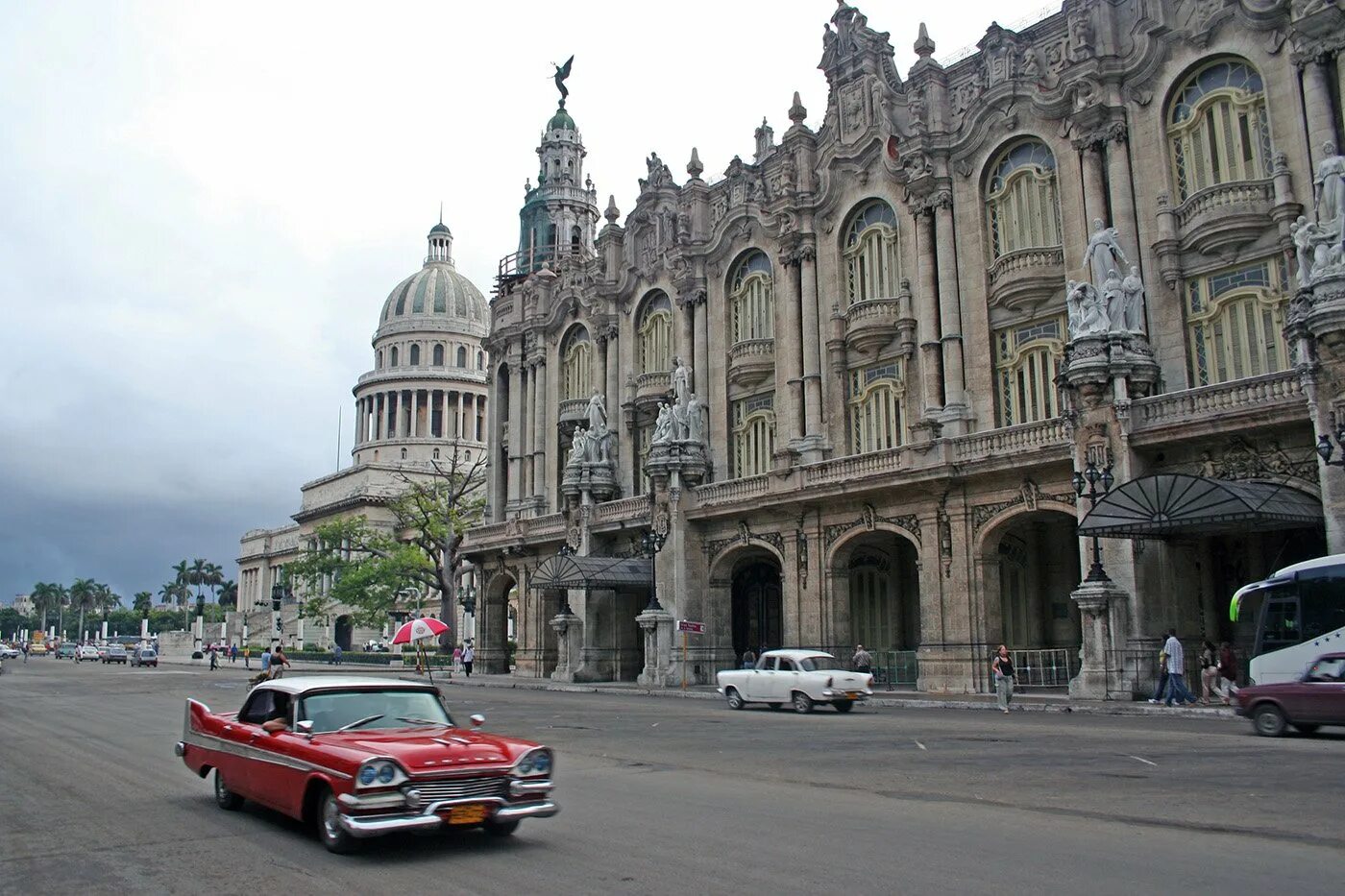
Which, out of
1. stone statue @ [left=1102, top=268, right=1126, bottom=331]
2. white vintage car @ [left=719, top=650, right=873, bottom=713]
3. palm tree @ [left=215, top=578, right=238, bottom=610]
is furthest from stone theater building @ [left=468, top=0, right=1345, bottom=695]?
palm tree @ [left=215, top=578, right=238, bottom=610]

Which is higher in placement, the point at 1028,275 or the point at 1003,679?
the point at 1028,275

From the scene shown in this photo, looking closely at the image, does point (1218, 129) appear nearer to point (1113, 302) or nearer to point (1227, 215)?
point (1227, 215)

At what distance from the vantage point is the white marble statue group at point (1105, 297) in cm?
2800

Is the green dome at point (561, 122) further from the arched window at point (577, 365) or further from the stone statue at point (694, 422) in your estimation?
the stone statue at point (694, 422)

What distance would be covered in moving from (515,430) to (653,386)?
37.1 feet

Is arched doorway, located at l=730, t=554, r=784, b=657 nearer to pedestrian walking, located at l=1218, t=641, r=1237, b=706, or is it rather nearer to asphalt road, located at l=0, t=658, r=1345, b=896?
pedestrian walking, located at l=1218, t=641, r=1237, b=706

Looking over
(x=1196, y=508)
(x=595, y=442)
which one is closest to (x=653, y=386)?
(x=595, y=442)

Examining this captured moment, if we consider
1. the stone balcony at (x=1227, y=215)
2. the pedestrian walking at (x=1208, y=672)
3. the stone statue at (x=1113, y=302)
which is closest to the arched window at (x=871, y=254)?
the stone statue at (x=1113, y=302)

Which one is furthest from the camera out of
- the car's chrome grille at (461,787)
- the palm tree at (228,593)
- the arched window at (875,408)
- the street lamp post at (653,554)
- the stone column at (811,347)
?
the palm tree at (228,593)

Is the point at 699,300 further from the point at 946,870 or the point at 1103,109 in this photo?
the point at 946,870

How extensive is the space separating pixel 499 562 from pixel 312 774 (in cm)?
4392

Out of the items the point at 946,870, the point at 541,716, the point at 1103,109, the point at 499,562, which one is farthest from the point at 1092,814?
the point at 499,562

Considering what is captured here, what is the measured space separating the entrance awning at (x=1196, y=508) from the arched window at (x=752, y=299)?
1800cm

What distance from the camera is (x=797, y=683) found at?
2636cm
